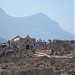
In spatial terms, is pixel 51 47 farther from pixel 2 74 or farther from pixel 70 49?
pixel 2 74

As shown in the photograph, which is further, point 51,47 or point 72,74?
point 51,47

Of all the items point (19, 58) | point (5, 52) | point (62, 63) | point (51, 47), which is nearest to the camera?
point (62, 63)

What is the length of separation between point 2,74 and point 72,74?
15.3ft

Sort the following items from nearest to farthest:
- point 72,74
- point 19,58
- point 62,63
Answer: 1. point 72,74
2. point 62,63
3. point 19,58

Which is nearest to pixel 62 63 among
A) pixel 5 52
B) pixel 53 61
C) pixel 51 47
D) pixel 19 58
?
pixel 53 61

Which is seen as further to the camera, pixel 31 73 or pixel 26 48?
pixel 26 48

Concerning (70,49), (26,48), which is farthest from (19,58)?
(26,48)

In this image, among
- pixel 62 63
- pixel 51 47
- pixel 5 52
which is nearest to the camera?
pixel 62 63

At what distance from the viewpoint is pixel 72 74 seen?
2300 centimetres

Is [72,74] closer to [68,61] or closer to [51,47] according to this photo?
[68,61]

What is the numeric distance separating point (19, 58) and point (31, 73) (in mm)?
13101

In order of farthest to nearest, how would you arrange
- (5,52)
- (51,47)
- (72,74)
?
(51,47) → (5,52) → (72,74)

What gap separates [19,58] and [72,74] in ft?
45.6

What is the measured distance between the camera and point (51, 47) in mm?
49562
